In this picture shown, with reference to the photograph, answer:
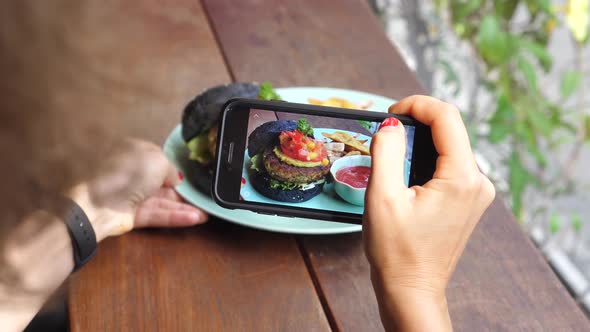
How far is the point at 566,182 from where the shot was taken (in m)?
1.74

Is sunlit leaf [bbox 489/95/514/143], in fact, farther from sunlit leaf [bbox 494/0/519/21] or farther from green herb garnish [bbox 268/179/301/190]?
green herb garnish [bbox 268/179/301/190]

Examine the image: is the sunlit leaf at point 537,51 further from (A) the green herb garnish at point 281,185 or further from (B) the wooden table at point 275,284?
(A) the green herb garnish at point 281,185

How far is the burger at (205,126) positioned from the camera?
2.71 ft

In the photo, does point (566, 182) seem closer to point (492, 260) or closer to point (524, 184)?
point (524, 184)

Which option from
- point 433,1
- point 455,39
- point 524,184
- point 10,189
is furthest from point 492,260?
point 455,39

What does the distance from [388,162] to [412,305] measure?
13cm

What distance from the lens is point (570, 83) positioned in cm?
145

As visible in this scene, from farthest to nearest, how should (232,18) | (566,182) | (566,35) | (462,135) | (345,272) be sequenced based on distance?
(566,35)
(566,182)
(232,18)
(345,272)
(462,135)

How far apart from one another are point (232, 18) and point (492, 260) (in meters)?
0.71

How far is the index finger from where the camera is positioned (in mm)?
609

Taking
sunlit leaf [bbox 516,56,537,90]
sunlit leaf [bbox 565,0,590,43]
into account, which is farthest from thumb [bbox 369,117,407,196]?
sunlit leaf [bbox 565,0,590,43]

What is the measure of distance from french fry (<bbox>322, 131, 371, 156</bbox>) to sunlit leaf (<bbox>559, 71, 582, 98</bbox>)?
0.97m

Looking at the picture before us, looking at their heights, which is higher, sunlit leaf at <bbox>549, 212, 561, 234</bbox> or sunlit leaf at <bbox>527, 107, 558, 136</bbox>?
sunlit leaf at <bbox>527, 107, 558, 136</bbox>

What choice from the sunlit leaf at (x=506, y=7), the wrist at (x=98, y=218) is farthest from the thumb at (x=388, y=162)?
the sunlit leaf at (x=506, y=7)
